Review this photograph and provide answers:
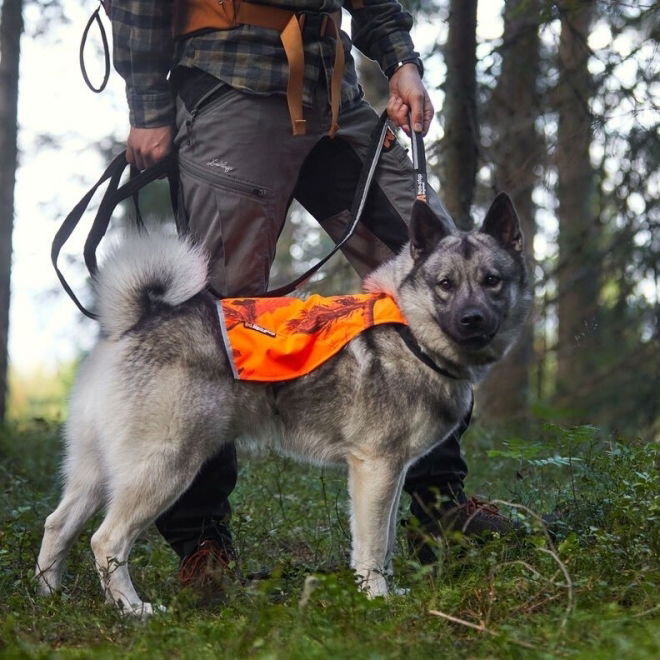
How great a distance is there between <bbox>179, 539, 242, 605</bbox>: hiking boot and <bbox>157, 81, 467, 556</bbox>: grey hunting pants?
0.07 meters

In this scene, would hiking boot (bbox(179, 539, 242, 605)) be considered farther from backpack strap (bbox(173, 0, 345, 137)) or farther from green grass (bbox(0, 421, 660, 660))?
backpack strap (bbox(173, 0, 345, 137))

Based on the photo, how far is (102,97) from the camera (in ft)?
38.5

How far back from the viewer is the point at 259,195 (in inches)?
155

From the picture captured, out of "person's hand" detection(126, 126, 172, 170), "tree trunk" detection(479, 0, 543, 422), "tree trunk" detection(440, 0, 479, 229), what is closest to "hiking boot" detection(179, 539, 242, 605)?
"person's hand" detection(126, 126, 172, 170)

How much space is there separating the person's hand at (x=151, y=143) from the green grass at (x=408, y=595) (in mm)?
1676

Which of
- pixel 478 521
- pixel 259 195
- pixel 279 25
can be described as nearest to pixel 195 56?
pixel 279 25

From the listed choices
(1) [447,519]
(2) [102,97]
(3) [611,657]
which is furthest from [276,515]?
(2) [102,97]

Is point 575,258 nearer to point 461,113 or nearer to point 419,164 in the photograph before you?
point 461,113

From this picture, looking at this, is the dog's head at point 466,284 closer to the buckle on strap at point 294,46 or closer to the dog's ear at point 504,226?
the dog's ear at point 504,226

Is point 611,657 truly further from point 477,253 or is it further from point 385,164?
point 385,164

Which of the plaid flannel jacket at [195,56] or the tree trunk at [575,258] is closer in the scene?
the plaid flannel jacket at [195,56]

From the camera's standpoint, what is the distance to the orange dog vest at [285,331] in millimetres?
3758

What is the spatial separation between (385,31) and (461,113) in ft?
5.93

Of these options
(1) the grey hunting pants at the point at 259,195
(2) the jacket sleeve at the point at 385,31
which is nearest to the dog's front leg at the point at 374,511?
(1) the grey hunting pants at the point at 259,195
